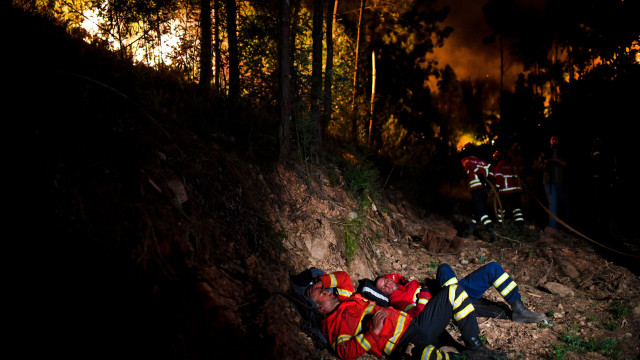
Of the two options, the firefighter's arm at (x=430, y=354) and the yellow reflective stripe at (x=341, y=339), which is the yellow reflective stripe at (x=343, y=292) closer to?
the yellow reflective stripe at (x=341, y=339)

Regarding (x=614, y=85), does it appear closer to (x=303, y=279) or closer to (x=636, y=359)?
(x=636, y=359)

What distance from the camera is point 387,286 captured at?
4547mm

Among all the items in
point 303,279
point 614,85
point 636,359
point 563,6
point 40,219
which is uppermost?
point 563,6

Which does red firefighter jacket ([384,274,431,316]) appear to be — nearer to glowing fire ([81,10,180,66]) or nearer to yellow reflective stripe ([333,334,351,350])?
yellow reflective stripe ([333,334,351,350])

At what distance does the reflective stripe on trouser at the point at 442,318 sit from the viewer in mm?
3660

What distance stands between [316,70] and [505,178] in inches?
206

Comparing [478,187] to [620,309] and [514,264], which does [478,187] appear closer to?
[514,264]

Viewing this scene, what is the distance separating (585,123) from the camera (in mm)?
10570

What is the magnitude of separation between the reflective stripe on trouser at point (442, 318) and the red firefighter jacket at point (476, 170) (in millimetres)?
4863

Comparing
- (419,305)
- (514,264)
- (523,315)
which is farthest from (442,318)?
(514,264)

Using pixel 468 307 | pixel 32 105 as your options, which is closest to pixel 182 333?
pixel 32 105

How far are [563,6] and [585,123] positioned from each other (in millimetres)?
11637

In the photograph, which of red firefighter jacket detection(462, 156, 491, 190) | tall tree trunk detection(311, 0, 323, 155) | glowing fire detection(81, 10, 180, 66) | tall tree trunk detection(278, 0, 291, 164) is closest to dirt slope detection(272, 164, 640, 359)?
tall tree trunk detection(278, 0, 291, 164)

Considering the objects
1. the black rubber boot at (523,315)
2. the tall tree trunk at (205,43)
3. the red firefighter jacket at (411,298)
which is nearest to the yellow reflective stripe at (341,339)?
the red firefighter jacket at (411,298)
